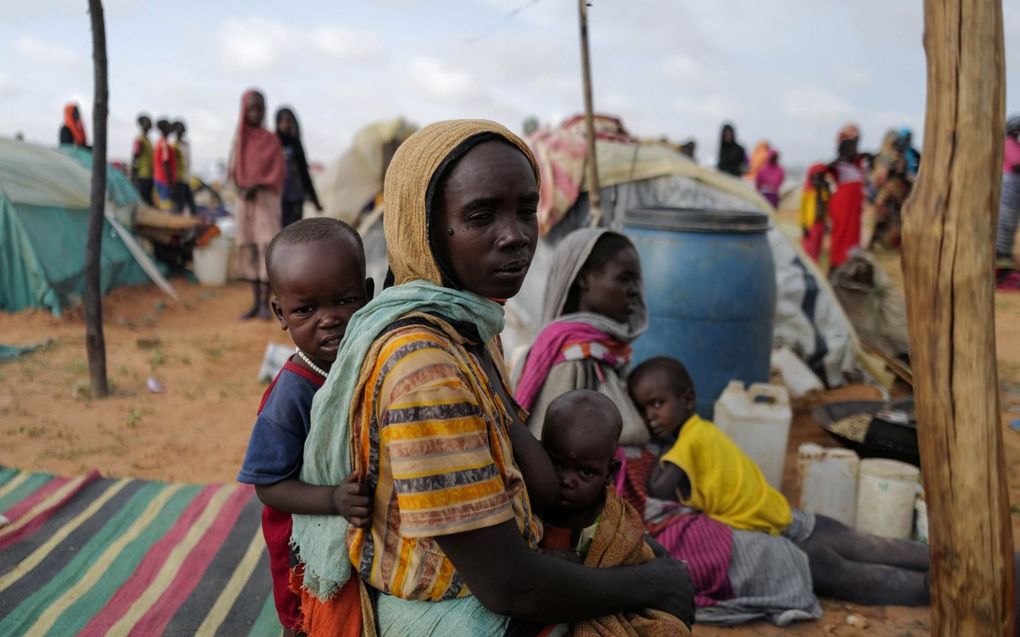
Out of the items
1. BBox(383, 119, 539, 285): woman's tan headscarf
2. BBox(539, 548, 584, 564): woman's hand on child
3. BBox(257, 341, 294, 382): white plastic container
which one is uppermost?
BBox(383, 119, 539, 285): woman's tan headscarf

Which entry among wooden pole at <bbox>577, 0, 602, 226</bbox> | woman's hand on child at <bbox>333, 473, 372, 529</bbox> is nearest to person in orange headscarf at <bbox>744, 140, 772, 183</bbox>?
wooden pole at <bbox>577, 0, 602, 226</bbox>

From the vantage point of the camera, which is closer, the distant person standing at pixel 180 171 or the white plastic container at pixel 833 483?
the white plastic container at pixel 833 483

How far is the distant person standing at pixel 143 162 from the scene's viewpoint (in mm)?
11273

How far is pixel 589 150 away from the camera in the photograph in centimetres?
547

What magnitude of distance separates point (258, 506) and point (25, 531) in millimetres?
915

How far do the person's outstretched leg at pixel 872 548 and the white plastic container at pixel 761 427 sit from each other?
671 mm

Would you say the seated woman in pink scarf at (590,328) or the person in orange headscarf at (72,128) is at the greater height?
the person in orange headscarf at (72,128)

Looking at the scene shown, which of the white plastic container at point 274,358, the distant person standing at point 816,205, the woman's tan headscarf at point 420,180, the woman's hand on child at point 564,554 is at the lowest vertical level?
the white plastic container at point 274,358

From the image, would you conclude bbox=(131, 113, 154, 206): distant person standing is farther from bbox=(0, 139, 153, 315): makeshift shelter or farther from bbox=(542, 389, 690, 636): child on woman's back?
bbox=(542, 389, 690, 636): child on woman's back

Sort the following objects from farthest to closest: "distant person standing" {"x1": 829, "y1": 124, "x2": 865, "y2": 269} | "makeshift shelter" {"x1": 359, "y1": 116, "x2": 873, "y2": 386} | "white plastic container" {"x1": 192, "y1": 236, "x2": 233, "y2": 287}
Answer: "white plastic container" {"x1": 192, "y1": 236, "x2": 233, "y2": 287}
"distant person standing" {"x1": 829, "y1": 124, "x2": 865, "y2": 269}
"makeshift shelter" {"x1": 359, "y1": 116, "x2": 873, "y2": 386}

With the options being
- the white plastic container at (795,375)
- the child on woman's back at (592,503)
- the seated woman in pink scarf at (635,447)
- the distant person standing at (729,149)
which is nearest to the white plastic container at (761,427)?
the seated woman in pink scarf at (635,447)

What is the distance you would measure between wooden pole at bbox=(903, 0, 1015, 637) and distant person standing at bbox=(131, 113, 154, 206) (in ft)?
37.5

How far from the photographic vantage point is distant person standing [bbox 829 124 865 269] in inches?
365

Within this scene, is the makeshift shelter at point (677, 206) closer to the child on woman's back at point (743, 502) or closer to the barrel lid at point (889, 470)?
the barrel lid at point (889, 470)
